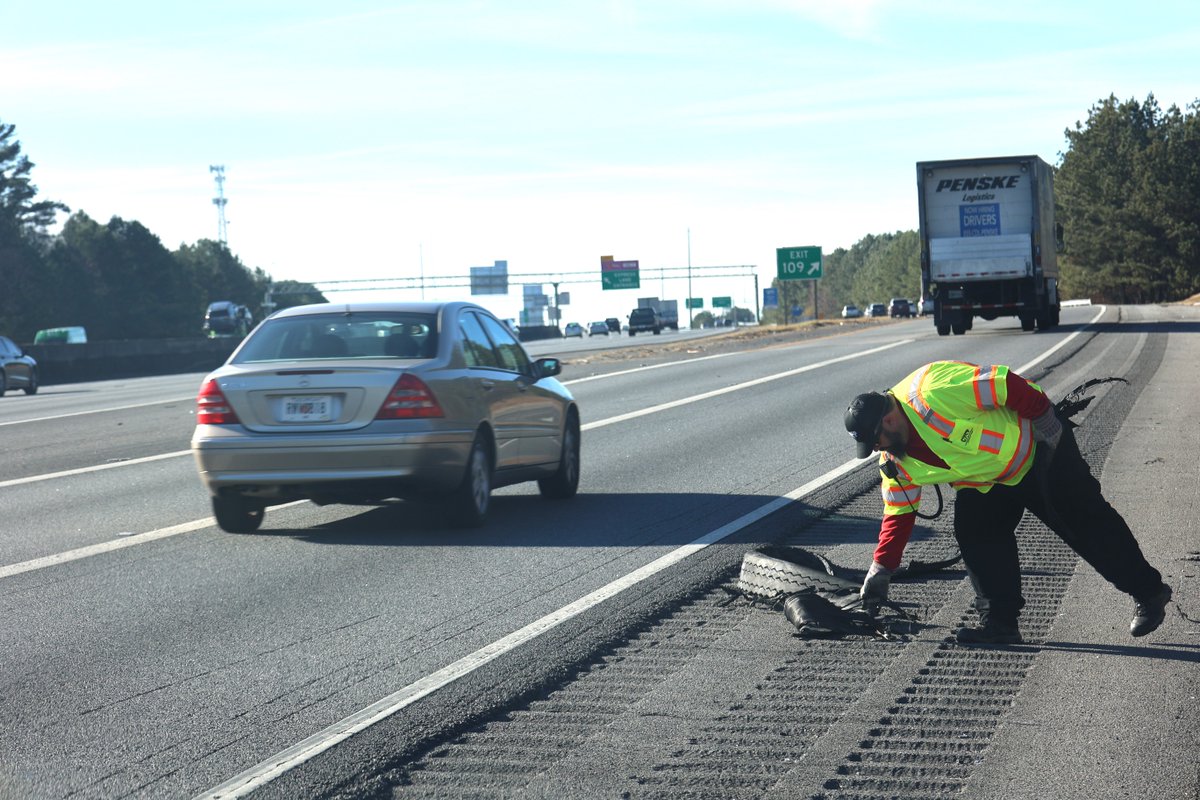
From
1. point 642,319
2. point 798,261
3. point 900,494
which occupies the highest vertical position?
point 798,261

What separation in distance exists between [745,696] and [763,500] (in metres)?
5.53

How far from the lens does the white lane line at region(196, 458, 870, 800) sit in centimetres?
480

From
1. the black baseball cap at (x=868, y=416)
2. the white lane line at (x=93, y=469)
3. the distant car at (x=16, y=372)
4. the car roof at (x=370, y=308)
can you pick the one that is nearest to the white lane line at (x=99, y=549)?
the car roof at (x=370, y=308)

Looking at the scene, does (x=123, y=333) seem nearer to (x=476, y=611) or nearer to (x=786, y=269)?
(x=786, y=269)

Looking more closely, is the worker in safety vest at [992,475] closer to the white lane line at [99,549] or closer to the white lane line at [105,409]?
the white lane line at [99,549]

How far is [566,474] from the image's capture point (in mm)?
11844

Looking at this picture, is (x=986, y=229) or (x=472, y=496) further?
(x=986, y=229)

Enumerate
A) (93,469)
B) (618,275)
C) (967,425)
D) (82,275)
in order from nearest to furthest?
1. (967,425)
2. (93,469)
3. (82,275)
4. (618,275)

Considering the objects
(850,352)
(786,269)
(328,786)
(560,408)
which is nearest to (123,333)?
(786,269)

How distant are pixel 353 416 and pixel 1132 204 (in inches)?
4372

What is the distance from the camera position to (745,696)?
18.6 ft

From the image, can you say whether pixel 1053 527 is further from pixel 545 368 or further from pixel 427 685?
pixel 545 368

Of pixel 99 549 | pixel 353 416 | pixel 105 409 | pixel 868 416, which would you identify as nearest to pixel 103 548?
pixel 99 549

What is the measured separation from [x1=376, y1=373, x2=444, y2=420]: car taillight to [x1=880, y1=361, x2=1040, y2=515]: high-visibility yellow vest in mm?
4253
